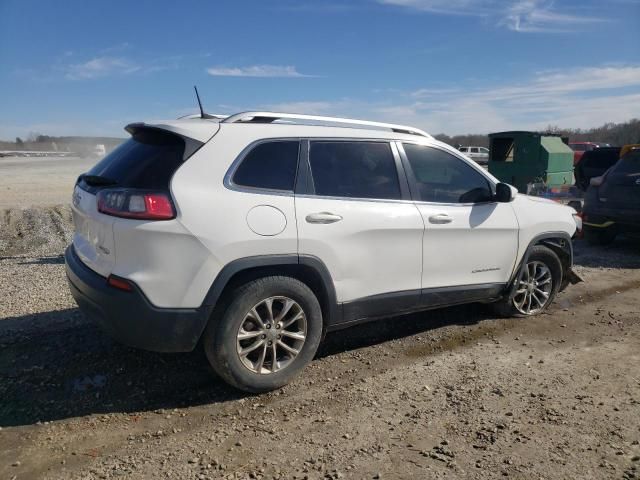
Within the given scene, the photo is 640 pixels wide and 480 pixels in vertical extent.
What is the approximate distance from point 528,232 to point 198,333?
320 centimetres

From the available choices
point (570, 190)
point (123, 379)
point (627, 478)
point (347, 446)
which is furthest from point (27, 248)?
point (570, 190)

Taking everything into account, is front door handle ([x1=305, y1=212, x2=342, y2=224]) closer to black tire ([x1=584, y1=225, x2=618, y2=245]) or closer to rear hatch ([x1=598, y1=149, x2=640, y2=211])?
rear hatch ([x1=598, y1=149, x2=640, y2=211])

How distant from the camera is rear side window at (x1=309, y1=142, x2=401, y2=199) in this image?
3.73 meters

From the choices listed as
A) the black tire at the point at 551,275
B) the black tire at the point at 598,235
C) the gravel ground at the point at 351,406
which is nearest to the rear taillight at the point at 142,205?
the gravel ground at the point at 351,406

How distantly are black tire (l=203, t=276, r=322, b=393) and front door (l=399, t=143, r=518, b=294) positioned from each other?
1.12 m

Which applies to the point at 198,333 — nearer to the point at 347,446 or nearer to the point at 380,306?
the point at 347,446

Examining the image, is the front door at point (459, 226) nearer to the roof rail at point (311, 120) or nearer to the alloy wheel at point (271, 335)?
the roof rail at point (311, 120)

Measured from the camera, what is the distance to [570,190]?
1075 centimetres

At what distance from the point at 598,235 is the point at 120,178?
8.03m

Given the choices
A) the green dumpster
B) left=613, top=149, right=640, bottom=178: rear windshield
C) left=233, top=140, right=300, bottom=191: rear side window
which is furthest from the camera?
the green dumpster

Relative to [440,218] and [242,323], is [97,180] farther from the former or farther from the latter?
[440,218]

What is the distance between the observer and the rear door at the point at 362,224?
360 cm

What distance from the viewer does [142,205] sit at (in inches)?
121

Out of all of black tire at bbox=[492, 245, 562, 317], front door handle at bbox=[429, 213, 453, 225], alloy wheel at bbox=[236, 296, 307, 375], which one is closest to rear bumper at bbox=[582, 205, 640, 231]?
black tire at bbox=[492, 245, 562, 317]
